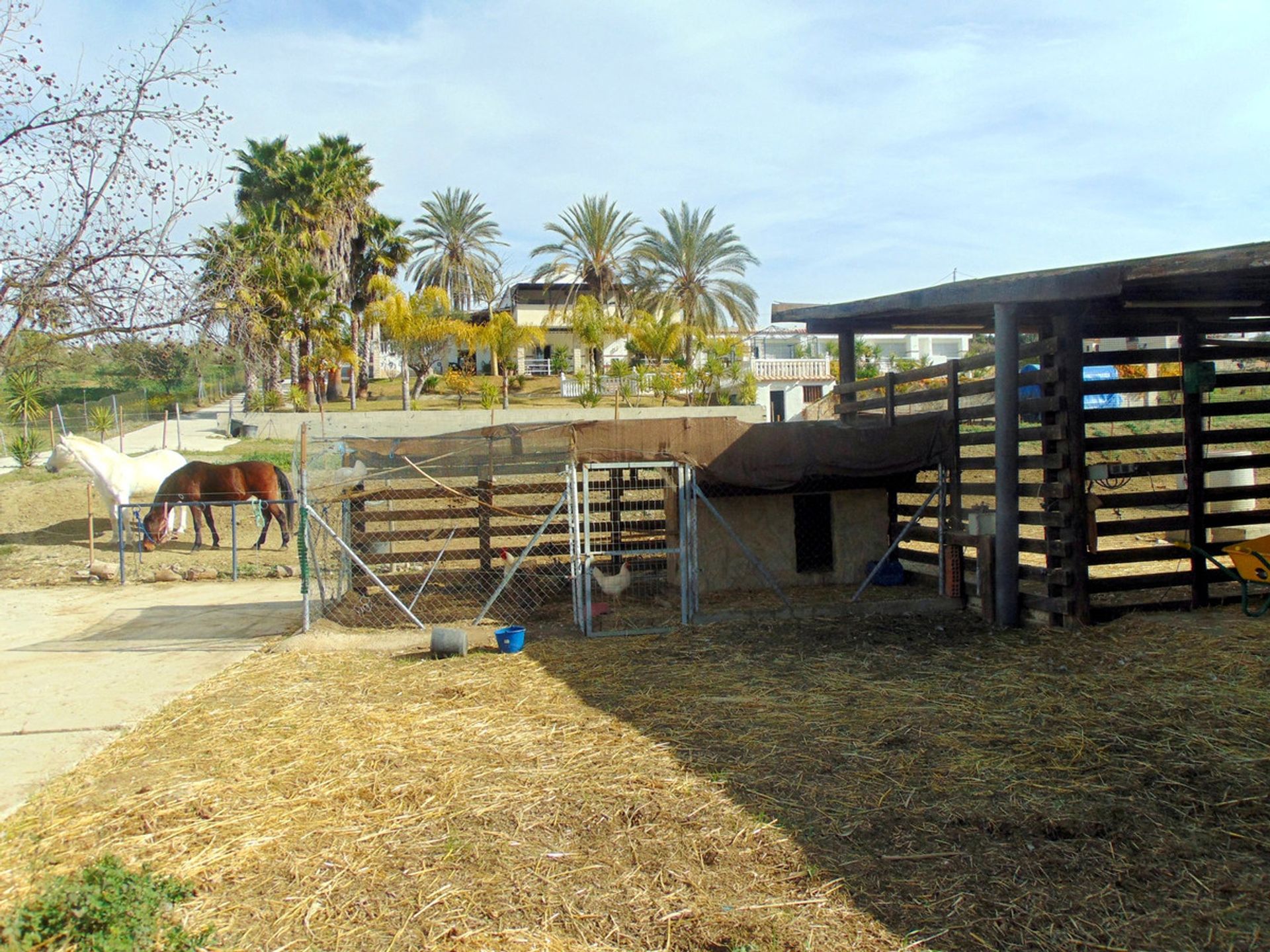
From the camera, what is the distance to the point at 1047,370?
29.0 feet

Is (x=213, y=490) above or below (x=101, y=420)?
below

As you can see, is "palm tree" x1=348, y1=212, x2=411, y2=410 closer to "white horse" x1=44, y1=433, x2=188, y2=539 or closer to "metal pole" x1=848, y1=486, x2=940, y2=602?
"white horse" x1=44, y1=433, x2=188, y2=539

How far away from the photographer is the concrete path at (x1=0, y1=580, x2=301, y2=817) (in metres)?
6.56

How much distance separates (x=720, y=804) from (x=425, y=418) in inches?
1194

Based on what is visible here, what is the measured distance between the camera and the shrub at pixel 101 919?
364 cm

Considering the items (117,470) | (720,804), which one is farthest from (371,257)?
(720,804)

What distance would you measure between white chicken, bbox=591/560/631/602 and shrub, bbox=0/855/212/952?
7257mm

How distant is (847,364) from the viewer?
39.7 ft

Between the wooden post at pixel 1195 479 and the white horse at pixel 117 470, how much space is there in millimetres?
14967

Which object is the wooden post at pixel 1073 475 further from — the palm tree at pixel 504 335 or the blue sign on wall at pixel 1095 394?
the palm tree at pixel 504 335

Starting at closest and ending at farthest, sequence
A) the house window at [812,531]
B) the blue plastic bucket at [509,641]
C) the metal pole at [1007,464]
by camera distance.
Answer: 1. the blue plastic bucket at [509,641]
2. the metal pole at [1007,464]
3. the house window at [812,531]

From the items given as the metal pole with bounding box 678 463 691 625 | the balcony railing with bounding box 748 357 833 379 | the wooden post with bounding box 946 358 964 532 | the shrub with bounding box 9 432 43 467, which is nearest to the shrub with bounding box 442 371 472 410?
the balcony railing with bounding box 748 357 833 379

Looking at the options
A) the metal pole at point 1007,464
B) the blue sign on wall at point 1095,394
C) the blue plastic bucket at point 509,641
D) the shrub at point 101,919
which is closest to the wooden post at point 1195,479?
the blue sign on wall at point 1095,394

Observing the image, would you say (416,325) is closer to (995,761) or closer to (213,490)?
(213,490)
